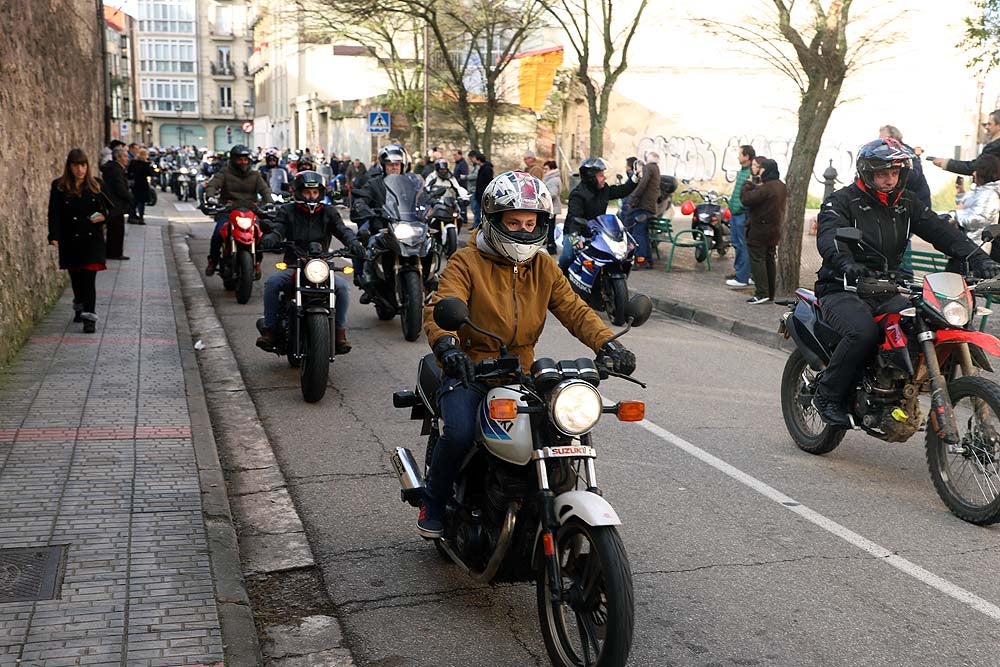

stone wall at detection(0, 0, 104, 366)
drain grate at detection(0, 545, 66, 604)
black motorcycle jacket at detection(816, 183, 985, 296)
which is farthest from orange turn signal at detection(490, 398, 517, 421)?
stone wall at detection(0, 0, 104, 366)

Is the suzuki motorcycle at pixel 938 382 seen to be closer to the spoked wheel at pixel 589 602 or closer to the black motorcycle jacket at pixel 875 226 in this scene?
the black motorcycle jacket at pixel 875 226

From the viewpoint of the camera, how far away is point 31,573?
15.4 ft

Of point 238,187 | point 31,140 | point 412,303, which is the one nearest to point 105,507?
point 412,303

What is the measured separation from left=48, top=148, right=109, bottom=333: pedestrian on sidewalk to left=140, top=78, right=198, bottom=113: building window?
107664 millimetres

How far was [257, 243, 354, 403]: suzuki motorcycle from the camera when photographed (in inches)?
328

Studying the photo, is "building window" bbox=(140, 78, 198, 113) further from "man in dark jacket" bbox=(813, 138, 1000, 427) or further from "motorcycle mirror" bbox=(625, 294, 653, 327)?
"motorcycle mirror" bbox=(625, 294, 653, 327)

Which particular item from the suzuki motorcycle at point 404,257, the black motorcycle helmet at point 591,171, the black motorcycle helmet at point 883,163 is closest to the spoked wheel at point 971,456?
the black motorcycle helmet at point 883,163

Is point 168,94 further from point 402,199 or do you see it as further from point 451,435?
point 451,435

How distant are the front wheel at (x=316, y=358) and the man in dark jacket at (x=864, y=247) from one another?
3.54 metres

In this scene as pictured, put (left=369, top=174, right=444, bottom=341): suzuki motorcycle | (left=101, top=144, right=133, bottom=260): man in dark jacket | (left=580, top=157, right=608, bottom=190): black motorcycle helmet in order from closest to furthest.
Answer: (left=369, top=174, right=444, bottom=341): suzuki motorcycle, (left=580, top=157, right=608, bottom=190): black motorcycle helmet, (left=101, top=144, right=133, bottom=260): man in dark jacket

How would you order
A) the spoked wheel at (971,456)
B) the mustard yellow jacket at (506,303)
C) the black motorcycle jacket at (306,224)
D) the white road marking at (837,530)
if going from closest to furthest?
1. the mustard yellow jacket at (506,303)
2. the white road marking at (837,530)
3. the spoked wheel at (971,456)
4. the black motorcycle jacket at (306,224)

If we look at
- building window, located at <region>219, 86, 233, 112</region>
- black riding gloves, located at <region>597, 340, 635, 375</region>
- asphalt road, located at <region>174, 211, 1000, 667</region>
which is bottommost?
asphalt road, located at <region>174, 211, 1000, 667</region>

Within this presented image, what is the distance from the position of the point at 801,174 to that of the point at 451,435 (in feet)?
36.3

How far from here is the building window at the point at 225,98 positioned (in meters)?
112
